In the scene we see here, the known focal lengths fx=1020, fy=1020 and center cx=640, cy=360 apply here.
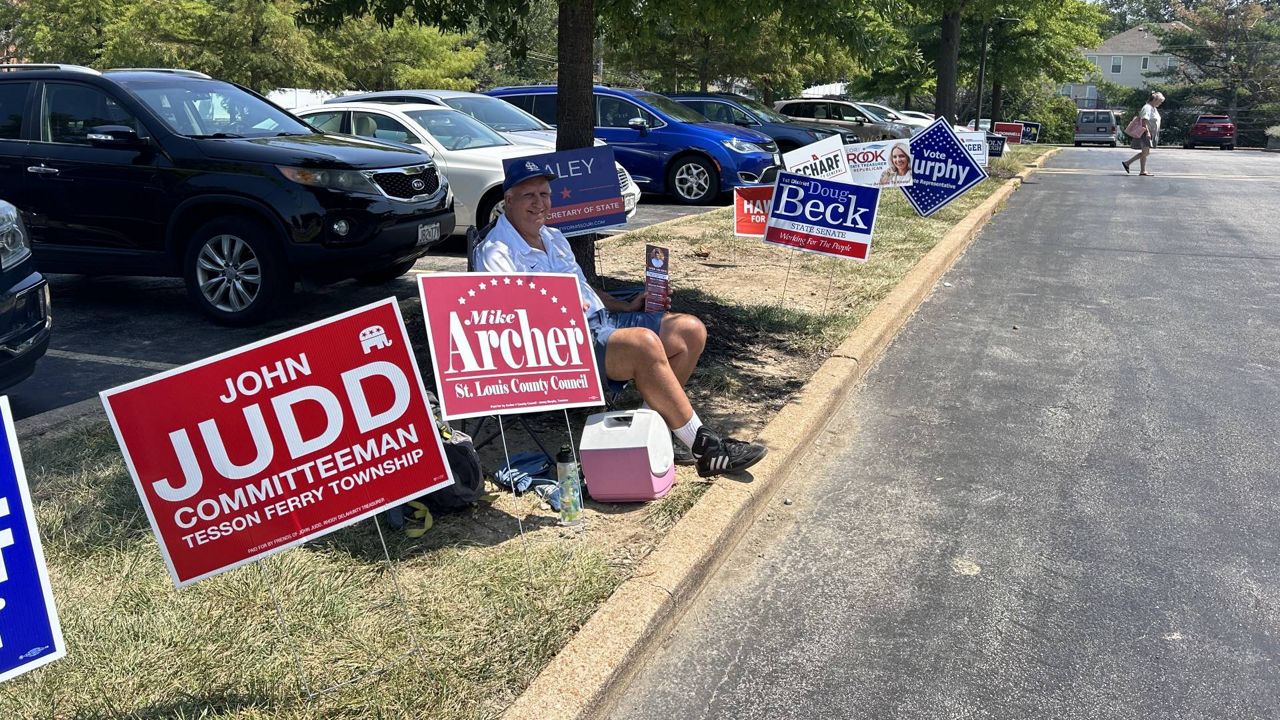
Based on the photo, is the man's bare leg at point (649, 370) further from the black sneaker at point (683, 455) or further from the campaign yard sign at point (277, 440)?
the campaign yard sign at point (277, 440)

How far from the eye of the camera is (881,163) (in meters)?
10.1

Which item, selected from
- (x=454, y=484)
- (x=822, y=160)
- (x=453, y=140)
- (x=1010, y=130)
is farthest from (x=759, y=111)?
(x=454, y=484)

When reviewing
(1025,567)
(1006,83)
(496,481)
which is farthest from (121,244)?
(1006,83)

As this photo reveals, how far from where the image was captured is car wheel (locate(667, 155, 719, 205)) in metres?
15.2

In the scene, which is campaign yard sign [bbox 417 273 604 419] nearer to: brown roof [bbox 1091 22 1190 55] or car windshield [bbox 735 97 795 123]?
car windshield [bbox 735 97 795 123]

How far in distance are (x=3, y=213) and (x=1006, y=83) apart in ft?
119

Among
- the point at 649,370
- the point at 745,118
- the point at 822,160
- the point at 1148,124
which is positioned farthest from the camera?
the point at 1148,124

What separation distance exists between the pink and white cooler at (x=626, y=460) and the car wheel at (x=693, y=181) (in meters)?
11.1

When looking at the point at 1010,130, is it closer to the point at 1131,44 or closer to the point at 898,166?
the point at 898,166

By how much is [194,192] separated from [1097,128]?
52130mm

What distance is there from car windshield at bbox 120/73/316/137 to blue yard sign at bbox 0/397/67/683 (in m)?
5.37

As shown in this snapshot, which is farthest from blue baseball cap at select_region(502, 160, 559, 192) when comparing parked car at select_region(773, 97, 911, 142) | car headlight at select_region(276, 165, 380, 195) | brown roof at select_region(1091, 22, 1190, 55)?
brown roof at select_region(1091, 22, 1190, 55)

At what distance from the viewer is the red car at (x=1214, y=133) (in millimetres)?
46500

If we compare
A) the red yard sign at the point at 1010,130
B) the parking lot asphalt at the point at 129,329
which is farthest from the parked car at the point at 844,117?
the parking lot asphalt at the point at 129,329
